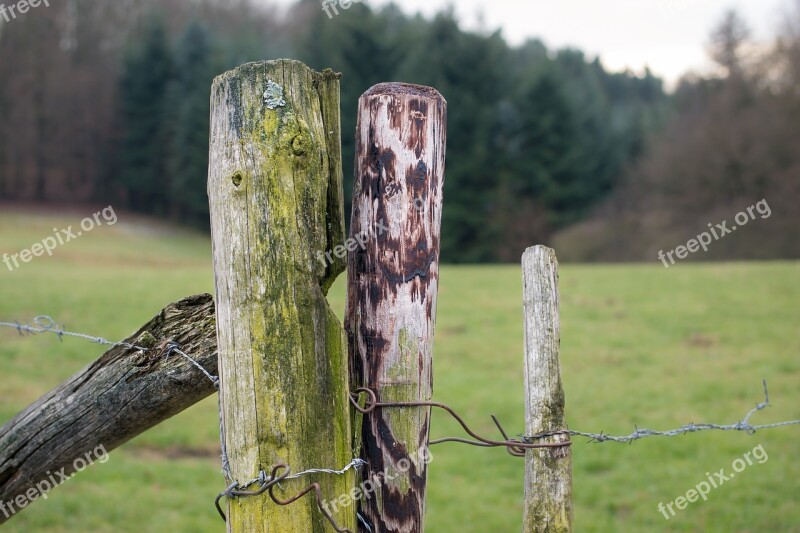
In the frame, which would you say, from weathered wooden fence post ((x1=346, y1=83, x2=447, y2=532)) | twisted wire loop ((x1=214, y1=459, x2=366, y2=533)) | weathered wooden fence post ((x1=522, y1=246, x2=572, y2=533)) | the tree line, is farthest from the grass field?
the tree line

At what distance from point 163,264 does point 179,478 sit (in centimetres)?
2169

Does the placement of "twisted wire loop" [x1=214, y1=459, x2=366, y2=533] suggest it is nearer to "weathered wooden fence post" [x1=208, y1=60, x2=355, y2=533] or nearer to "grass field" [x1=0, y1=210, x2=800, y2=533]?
"weathered wooden fence post" [x1=208, y1=60, x2=355, y2=533]

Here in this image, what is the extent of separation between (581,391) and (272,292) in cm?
826

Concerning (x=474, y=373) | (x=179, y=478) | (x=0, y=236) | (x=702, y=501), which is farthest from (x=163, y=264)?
(x=702, y=501)

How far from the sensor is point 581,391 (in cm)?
938

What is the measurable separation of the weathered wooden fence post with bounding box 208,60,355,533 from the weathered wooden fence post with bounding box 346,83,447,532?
186mm

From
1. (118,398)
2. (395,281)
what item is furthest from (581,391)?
(118,398)

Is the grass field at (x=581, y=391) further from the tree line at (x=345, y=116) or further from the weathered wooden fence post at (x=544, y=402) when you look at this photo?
the tree line at (x=345, y=116)

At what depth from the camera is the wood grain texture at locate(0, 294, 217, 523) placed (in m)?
2.12

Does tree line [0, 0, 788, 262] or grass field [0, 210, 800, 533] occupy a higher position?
tree line [0, 0, 788, 262]

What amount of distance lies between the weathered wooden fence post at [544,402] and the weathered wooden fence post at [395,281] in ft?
1.22

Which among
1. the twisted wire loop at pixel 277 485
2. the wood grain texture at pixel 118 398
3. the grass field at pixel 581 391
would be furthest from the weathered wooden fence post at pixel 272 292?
the grass field at pixel 581 391

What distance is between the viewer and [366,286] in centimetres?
205

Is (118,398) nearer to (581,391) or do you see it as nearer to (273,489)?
(273,489)
